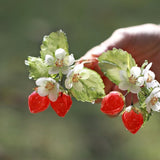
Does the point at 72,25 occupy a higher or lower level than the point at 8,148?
higher

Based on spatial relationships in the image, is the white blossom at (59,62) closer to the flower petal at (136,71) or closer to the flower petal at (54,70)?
the flower petal at (54,70)

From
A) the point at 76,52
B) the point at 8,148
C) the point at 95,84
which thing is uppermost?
the point at 76,52

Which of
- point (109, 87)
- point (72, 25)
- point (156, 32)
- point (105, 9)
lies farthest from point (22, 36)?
point (109, 87)

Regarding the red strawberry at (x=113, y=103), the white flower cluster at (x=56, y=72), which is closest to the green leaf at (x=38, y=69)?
the white flower cluster at (x=56, y=72)

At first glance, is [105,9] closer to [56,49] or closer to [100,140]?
[100,140]

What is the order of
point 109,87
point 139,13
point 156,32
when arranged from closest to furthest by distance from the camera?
1. point 109,87
2. point 156,32
3. point 139,13

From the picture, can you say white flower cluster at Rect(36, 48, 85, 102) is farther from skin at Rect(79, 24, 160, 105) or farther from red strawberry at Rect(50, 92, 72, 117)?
skin at Rect(79, 24, 160, 105)

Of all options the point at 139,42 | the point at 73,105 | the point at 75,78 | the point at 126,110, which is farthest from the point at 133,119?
the point at 73,105
